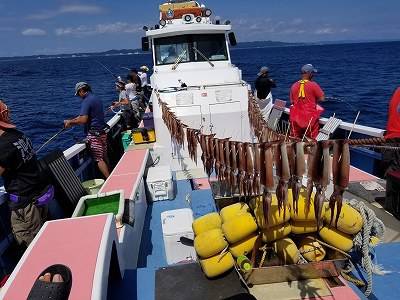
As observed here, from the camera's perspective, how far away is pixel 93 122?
7152 mm

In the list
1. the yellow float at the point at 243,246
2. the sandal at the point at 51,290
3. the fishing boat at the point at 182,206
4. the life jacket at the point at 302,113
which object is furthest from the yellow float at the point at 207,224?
the life jacket at the point at 302,113

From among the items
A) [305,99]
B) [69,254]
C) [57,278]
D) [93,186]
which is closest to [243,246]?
[69,254]

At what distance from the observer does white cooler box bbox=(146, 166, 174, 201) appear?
20.5 ft

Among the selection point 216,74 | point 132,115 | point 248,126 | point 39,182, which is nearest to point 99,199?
point 39,182

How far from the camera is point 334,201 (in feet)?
9.63

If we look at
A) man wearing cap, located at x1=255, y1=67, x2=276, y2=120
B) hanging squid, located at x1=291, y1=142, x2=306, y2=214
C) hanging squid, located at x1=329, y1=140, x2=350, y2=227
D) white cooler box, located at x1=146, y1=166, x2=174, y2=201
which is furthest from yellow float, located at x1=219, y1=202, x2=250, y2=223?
man wearing cap, located at x1=255, y1=67, x2=276, y2=120

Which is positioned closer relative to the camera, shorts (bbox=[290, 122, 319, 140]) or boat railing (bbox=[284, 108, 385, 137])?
boat railing (bbox=[284, 108, 385, 137])

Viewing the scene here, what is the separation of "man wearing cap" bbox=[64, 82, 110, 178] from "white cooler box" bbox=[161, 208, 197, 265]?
337cm

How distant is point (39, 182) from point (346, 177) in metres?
3.44

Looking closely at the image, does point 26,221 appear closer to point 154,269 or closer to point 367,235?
point 154,269

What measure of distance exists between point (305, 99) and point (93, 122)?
4.56 meters

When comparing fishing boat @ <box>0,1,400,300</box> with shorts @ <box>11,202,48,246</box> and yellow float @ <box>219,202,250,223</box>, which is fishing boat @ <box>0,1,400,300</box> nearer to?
yellow float @ <box>219,202,250,223</box>

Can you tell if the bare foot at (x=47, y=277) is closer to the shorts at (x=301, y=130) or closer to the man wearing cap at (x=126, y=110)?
the shorts at (x=301, y=130)

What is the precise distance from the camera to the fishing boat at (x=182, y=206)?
3.04 metres
